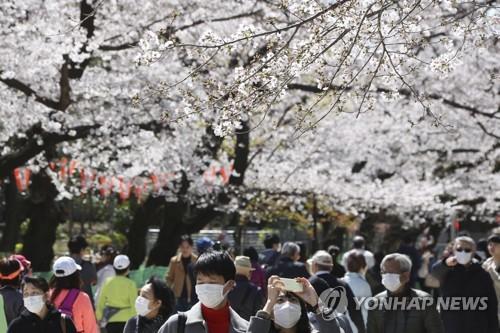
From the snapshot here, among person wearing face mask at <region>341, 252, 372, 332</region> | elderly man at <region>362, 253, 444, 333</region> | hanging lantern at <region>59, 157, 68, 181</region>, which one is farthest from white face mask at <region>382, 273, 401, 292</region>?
hanging lantern at <region>59, 157, 68, 181</region>

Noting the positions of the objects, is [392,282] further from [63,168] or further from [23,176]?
[63,168]

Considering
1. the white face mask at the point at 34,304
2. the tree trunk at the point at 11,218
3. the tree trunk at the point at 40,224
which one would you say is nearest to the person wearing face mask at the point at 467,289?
the white face mask at the point at 34,304

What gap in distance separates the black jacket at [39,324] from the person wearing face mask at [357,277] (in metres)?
3.90

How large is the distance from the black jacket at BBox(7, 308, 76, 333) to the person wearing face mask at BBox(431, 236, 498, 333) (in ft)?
13.6

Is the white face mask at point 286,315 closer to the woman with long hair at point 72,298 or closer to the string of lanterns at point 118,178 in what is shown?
the woman with long hair at point 72,298

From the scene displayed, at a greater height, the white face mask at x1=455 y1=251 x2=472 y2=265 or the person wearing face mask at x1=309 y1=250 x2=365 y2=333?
the white face mask at x1=455 y1=251 x2=472 y2=265

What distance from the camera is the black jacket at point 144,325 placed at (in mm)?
7207

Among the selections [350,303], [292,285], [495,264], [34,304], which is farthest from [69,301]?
[495,264]

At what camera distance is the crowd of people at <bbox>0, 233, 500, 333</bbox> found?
4.99 meters

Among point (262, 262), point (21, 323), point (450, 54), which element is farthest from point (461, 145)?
point (21, 323)

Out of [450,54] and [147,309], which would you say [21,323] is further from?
[450,54]

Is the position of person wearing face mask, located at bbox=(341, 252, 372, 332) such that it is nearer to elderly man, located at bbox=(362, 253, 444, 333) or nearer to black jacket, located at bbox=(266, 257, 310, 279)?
black jacket, located at bbox=(266, 257, 310, 279)

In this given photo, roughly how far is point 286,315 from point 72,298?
3438mm

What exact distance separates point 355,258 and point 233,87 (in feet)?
13.1
